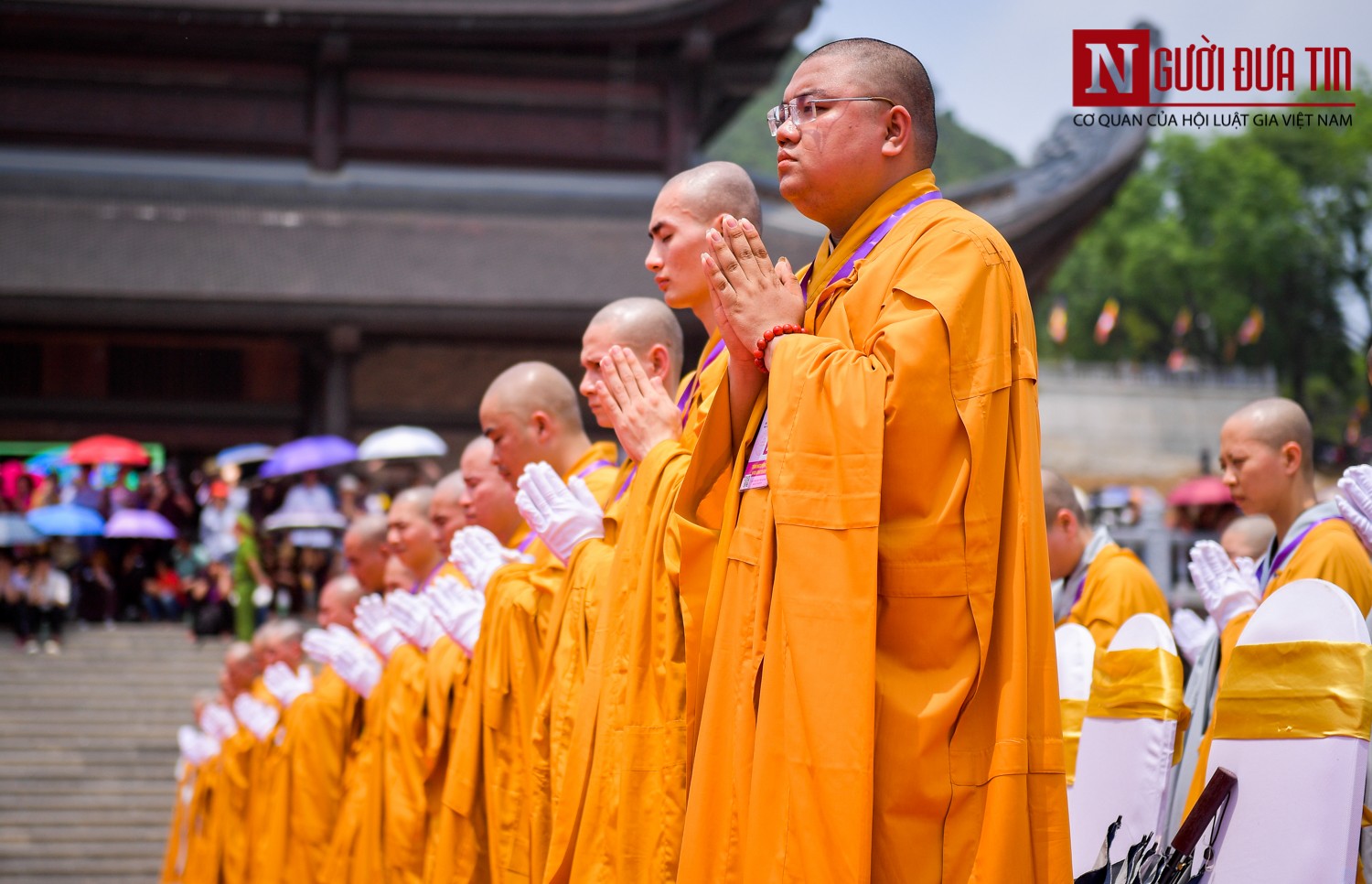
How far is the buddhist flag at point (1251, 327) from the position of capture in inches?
1841

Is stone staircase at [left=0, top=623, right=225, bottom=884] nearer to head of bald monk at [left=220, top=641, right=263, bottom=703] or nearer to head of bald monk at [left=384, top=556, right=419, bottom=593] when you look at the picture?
head of bald monk at [left=220, top=641, right=263, bottom=703]

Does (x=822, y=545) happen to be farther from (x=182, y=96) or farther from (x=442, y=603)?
(x=182, y=96)

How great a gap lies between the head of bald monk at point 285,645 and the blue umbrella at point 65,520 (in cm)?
679

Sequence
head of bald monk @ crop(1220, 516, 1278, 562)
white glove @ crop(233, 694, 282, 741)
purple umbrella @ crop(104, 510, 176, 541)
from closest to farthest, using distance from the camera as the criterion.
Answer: head of bald monk @ crop(1220, 516, 1278, 562), white glove @ crop(233, 694, 282, 741), purple umbrella @ crop(104, 510, 176, 541)

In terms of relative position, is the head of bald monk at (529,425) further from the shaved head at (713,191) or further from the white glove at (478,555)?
the shaved head at (713,191)

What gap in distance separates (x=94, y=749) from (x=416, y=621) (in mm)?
7726

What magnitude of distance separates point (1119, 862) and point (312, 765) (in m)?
4.65

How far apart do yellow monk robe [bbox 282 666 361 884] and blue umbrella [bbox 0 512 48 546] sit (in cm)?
845

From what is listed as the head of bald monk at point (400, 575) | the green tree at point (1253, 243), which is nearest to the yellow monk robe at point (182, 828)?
the head of bald monk at point (400, 575)

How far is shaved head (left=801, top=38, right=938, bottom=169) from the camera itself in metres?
2.88

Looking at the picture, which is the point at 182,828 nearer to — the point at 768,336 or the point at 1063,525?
the point at 1063,525

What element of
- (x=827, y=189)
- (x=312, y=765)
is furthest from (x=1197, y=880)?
(x=312, y=765)

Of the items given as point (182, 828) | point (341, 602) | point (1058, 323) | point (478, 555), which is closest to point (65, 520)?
point (182, 828)

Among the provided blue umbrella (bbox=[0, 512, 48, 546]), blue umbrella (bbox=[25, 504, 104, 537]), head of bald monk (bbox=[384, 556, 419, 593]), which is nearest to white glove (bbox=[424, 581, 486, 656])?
head of bald monk (bbox=[384, 556, 419, 593])
